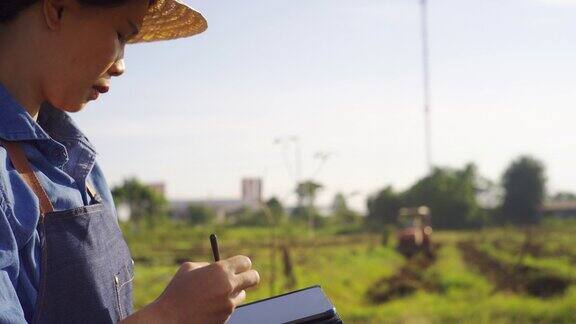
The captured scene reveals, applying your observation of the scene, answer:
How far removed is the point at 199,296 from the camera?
97cm

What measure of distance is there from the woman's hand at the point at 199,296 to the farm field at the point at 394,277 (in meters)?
4.12

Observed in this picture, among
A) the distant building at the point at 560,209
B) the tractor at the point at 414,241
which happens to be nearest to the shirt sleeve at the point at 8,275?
the tractor at the point at 414,241

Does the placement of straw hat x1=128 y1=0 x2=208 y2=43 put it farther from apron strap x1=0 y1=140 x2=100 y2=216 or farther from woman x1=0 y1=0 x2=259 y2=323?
apron strap x1=0 y1=140 x2=100 y2=216

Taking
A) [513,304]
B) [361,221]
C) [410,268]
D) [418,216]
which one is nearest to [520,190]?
[361,221]

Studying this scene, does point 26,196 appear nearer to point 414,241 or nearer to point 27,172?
point 27,172

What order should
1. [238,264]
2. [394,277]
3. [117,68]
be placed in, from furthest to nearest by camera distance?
[394,277]
[117,68]
[238,264]

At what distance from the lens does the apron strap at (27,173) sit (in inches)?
39.0

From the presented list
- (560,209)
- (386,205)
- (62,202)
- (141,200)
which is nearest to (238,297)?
(62,202)

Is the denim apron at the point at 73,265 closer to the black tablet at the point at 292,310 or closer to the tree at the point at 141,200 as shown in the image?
the black tablet at the point at 292,310

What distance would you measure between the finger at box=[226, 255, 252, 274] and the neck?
14.3 inches

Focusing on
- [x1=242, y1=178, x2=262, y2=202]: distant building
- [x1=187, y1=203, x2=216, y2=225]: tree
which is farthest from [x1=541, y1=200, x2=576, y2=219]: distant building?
[x1=242, y1=178, x2=262, y2=202]: distant building

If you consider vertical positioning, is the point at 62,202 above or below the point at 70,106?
below

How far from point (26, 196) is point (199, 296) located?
255 mm

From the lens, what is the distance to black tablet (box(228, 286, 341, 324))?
1.10 metres
